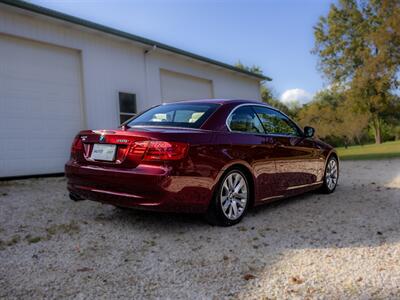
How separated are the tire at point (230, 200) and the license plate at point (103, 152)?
124 centimetres

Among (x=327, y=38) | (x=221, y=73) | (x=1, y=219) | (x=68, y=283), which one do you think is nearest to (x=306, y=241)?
(x=68, y=283)

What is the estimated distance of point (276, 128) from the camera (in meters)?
5.43

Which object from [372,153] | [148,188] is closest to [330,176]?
[148,188]

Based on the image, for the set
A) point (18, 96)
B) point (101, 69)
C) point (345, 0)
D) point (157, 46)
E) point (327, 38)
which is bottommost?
point (18, 96)

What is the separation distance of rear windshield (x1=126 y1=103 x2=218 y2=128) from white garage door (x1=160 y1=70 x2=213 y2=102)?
286 inches

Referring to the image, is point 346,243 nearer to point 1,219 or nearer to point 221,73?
point 1,219

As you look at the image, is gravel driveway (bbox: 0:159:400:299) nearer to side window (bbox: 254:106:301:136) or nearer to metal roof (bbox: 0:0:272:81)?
side window (bbox: 254:106:301:136)

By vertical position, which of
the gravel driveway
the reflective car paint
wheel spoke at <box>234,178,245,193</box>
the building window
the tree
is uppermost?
the tree

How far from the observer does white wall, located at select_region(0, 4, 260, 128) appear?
8422 millimetres

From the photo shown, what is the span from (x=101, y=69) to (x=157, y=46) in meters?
2.10

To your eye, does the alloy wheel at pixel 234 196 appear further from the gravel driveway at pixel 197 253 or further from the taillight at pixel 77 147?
the taillight at pixel 77 147

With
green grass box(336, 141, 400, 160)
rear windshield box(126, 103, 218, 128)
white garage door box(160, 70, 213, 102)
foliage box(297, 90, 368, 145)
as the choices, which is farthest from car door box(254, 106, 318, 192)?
foliage box(297, 90, 368, 145)

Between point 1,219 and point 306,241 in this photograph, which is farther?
point 1,219

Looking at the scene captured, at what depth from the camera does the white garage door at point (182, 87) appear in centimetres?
1234
